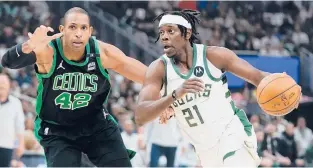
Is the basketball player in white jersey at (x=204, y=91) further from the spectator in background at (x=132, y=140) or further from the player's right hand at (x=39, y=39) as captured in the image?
the spectator in background at (x=132, y=140)

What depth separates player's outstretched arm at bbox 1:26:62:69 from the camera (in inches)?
246

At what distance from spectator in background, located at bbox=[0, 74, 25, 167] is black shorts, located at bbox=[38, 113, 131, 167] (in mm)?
3213

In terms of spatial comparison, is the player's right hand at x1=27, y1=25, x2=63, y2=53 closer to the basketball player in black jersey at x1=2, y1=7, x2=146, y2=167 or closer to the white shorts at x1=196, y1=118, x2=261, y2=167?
the basketball player in black jersey at x1=2, y1=7, x2=146, y2=167

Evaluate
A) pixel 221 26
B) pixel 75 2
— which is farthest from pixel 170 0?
pixel 75 2

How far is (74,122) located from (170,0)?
15060 mm

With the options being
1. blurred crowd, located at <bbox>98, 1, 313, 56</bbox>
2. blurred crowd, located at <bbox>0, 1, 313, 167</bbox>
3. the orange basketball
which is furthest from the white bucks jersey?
blurred crowd, located at <bbox>98, 1, 313, 56</bbox>

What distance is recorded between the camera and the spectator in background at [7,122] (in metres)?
9.64

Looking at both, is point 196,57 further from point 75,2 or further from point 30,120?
point 75,2

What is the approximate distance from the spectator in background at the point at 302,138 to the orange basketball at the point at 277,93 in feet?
27.5

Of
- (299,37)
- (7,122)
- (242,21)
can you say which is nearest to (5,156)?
(7,122)

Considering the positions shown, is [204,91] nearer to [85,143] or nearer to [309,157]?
[85,143]

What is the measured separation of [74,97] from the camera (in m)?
6.48

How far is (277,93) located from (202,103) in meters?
0.70

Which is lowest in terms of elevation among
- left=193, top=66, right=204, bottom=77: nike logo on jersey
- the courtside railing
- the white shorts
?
the white shorts
